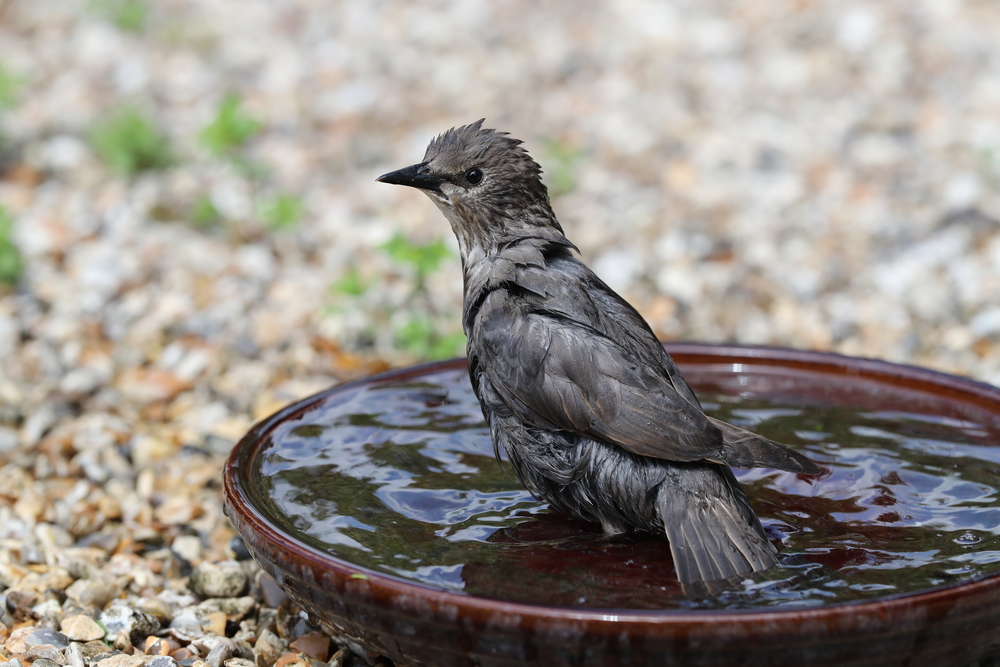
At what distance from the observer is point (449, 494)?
3.16 meters

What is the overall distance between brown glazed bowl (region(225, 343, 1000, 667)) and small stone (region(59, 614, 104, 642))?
77 centimetres

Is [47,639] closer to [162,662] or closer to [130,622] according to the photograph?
[130,622]

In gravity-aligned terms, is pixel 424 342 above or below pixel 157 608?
above

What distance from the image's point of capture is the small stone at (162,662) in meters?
3.02

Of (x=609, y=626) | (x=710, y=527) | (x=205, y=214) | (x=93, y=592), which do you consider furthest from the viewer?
(x=205, y=214)

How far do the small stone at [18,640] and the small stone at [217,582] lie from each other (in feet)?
1.62

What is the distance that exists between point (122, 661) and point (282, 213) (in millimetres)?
4009

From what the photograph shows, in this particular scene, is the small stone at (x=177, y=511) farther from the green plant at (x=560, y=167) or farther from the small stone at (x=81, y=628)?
the green plant at (x=560, y=167)

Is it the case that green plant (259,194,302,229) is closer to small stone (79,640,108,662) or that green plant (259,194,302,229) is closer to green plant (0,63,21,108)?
green plant (0,63,21,108)

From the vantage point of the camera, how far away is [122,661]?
119 inches

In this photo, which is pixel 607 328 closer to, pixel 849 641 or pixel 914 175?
pixel 849 641

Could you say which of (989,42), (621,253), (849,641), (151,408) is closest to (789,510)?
(849,641)

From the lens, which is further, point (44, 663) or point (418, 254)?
point (418, 254)

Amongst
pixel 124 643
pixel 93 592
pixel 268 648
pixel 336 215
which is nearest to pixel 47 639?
pixel 124 643
